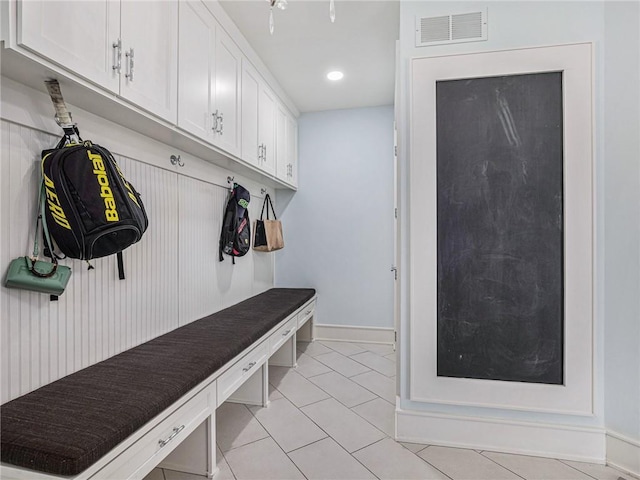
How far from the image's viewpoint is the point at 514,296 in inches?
76.2

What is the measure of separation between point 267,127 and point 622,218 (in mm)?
2584

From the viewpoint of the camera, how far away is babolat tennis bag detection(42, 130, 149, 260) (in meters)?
1.28

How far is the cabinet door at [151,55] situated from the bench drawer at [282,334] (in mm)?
1601

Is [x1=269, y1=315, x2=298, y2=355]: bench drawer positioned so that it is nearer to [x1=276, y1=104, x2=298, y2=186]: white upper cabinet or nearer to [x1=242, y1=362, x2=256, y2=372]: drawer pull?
[x1=242, y1=362, x2=256, y2=372]: drawer pull

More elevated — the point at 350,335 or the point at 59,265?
the point at 59,265

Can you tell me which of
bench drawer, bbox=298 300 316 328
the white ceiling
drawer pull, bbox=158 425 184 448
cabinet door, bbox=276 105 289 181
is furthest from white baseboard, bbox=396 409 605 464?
the white ceiling

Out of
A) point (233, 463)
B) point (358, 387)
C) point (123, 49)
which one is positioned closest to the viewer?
point (123, 49)

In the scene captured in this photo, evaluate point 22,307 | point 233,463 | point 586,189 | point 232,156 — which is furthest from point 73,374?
point 586,189

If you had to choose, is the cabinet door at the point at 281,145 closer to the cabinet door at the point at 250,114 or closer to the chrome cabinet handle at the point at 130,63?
the cabinet door at the point at 250,114

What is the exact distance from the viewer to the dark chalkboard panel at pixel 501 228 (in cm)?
190

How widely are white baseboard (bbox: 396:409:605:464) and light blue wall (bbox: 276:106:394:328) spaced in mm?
1896

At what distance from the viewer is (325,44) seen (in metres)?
2.66

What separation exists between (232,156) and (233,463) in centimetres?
186

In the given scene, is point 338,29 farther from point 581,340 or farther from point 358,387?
point 358,387
